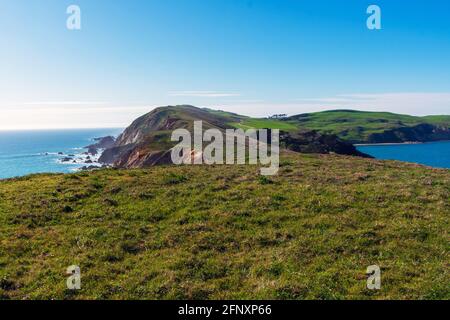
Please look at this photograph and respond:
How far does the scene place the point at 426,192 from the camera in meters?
24.9

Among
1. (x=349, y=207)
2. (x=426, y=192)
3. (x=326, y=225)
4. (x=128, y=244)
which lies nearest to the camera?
(x=128, y=244)

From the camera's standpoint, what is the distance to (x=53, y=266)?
1511cm

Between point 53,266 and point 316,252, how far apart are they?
11.1 metres

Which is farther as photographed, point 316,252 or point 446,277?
point 316,252

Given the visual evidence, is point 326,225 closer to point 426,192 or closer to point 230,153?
point 426,192

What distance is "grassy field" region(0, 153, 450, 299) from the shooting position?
516 inches

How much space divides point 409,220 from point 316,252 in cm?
682

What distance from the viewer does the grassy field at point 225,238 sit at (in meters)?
13.1

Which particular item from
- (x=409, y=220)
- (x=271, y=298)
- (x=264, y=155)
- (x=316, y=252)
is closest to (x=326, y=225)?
(x=316, y=252)

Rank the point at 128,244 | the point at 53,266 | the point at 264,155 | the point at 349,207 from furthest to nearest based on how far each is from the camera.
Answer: the point at 264,155
the point at 349,207
the point at 128,244
the point at 53,266

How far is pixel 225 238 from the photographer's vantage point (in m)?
17.7
